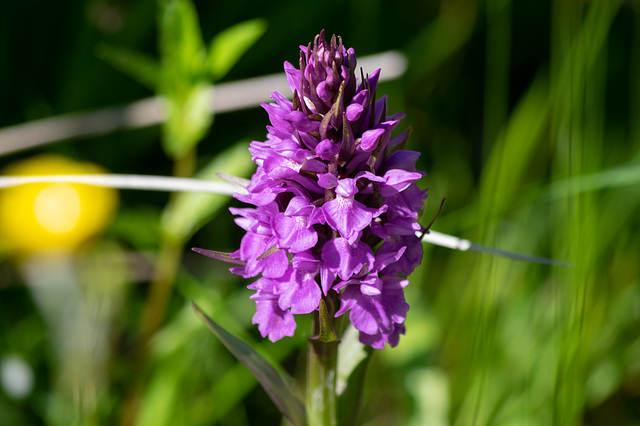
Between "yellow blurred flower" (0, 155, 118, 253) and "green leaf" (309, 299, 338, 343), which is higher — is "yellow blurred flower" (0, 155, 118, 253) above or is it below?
above

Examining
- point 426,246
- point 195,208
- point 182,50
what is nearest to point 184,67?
point 182,50

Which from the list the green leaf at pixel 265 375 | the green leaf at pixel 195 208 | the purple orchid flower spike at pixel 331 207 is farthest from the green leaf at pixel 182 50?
the green leaf at pixel 265 375

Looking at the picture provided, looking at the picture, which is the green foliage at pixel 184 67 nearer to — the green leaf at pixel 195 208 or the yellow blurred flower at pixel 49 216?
the green leaf at pixel 195 208

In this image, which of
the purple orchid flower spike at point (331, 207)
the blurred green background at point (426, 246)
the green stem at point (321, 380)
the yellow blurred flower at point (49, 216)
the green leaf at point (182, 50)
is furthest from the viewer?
the yellow blurred flower at point (49, 216)

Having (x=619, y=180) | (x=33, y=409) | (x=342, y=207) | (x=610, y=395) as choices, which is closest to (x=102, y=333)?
(x=33, y=409)

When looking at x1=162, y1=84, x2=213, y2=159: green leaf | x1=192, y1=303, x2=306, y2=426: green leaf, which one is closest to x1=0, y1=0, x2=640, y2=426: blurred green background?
A: x1=162, y1=84, x2=213, y2=159: green leaf

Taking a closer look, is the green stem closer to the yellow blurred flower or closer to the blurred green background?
the blurred green background
